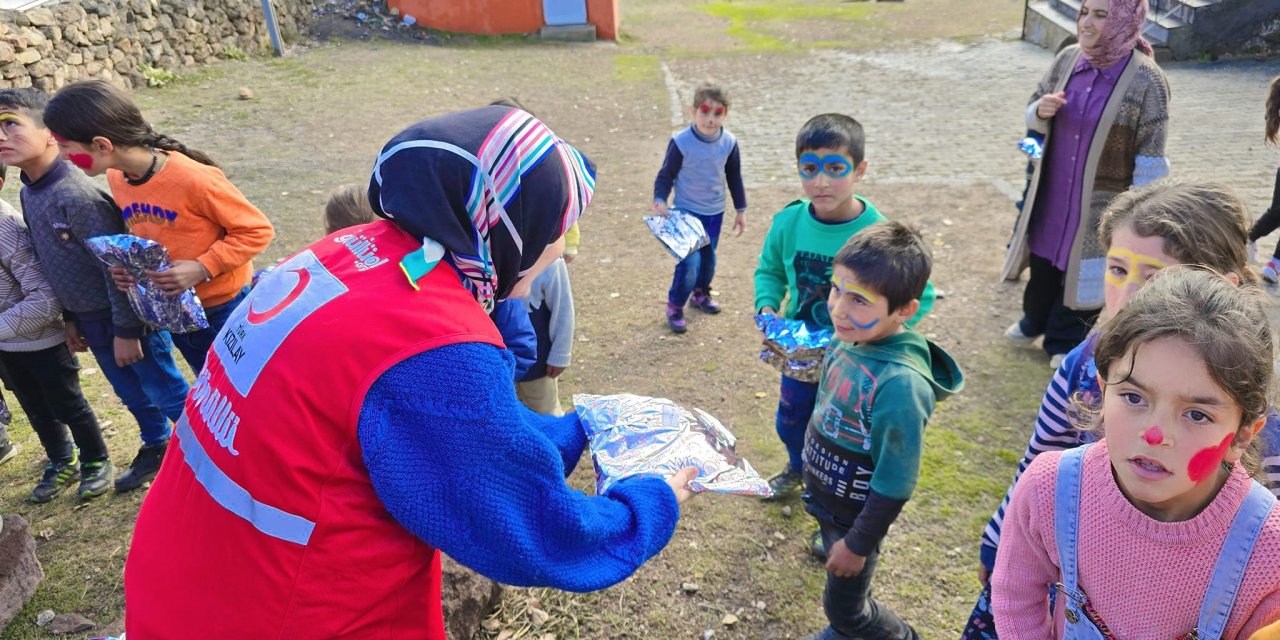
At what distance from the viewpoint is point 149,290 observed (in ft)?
10.7

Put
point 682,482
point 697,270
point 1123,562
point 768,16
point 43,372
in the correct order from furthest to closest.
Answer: point 768,16 → point 697,270 → point 43,372 → point 682,482 → point 1123,562

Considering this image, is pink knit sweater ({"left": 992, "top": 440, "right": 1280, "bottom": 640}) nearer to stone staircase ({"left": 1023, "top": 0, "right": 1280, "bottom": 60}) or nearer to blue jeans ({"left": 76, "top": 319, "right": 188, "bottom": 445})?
blue jeans ({"left": 76, "top": 319, "right": 188, "bottom": 445})

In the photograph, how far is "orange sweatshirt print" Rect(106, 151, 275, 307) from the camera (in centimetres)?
331

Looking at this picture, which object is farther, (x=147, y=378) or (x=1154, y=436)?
(x=147, y=378)

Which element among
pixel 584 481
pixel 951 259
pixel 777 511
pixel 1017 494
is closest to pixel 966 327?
pixel 951 259

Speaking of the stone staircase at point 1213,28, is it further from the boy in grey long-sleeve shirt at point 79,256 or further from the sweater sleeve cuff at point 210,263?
the boy in grey long-sleeve shirt at point 79,256

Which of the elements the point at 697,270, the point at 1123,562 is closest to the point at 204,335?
the point at 697,270

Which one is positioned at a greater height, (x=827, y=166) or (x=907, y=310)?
(x=827, y=166)

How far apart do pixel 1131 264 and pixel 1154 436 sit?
923mm

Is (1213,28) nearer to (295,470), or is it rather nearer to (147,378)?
(147,378)

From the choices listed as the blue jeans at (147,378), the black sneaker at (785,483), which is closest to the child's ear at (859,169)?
the black sneaker at (785,483)

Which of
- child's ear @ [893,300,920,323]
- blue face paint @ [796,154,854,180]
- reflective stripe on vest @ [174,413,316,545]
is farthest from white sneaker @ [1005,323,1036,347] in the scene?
reflective stripe on vest @ [174,413,316,545]

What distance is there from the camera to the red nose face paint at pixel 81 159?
3.13 metres

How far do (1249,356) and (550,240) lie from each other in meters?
1.34
